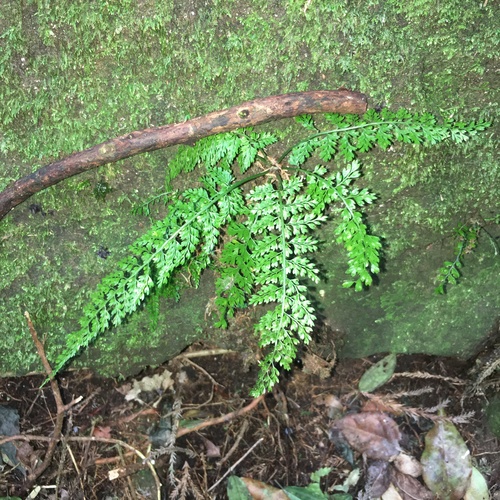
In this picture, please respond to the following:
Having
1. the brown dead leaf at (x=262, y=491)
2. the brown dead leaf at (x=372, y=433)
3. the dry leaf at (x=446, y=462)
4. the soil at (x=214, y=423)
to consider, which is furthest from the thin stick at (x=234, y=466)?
the dry leaf at (x=446, y=462)

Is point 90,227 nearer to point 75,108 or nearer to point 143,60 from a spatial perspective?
point 75,108

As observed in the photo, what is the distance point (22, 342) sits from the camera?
128 inches

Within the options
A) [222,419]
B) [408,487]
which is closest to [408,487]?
[408,487]

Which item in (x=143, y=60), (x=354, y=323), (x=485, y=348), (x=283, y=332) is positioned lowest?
(x=485, y=348)

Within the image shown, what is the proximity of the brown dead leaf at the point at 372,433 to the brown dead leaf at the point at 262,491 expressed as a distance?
2.20 ft

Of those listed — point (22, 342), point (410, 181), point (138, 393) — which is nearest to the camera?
point (410, 181)

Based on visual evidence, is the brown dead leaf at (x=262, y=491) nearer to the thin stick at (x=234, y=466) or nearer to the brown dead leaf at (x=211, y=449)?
the thin stick at (x=234, y=466)

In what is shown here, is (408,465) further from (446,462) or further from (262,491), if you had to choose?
(262,491)

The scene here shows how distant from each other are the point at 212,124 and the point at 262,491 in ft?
8.37

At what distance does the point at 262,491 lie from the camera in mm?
3408

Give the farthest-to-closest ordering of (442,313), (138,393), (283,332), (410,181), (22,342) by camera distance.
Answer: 1. (138,393)
2. (442,313)
3. (22,342)
4. (410,181)
5. (283,332)

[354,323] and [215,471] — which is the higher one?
[354,323]

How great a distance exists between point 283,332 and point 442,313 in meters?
1.63

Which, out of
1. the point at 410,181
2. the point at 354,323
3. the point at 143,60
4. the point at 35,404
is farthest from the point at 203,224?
the point at 35,404
